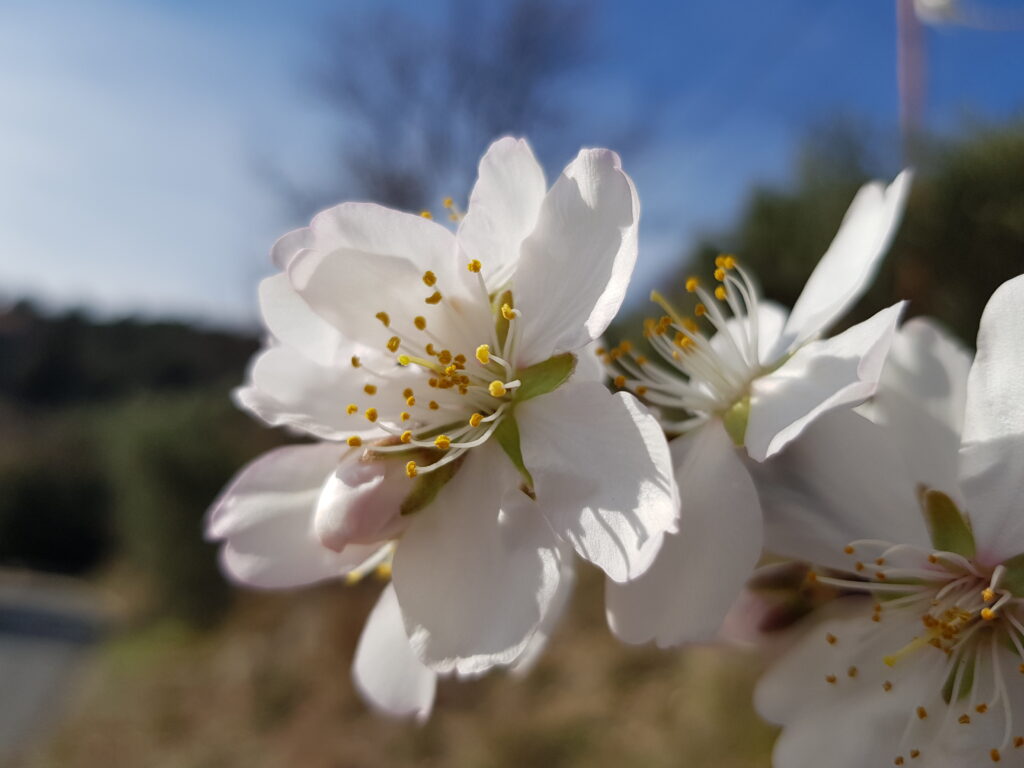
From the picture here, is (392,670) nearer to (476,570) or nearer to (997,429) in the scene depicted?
(476,570)

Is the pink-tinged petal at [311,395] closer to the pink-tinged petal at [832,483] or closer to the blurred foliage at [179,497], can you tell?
the pink-tinged petal at [832,483]

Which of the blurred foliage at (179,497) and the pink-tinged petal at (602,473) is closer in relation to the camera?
the pink-tinged petal at (602,473)

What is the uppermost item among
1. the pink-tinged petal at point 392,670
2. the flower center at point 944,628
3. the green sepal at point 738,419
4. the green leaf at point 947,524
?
the green sepal at point 738,419

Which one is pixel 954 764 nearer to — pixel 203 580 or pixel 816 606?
pixel 816 606

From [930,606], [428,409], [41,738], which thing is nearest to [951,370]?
[930,606]

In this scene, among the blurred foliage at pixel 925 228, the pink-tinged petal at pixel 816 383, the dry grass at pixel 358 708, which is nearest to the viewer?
the pink-tinged petal at pixel 816 383

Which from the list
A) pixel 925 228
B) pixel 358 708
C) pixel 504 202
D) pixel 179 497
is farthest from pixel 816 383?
pixel 179 497

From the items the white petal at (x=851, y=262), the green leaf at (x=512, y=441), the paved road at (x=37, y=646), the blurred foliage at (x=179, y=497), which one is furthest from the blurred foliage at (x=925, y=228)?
the paved road at (x=37, y=646)
